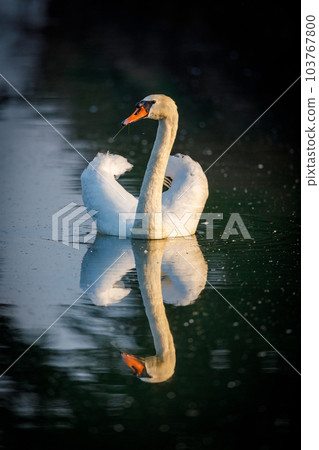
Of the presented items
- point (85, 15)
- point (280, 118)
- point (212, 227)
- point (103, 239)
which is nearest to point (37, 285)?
point (103, 239)

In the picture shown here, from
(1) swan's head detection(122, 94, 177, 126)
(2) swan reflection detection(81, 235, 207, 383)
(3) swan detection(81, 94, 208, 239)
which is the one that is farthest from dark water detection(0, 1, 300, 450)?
(1) swan's head detection(122, 94, 177, 126)

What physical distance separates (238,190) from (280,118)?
4649 millimetres

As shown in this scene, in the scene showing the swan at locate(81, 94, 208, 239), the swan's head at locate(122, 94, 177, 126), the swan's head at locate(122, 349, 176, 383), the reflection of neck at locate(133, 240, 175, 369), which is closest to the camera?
the swan's head at locate(122, 349, 176, 383)

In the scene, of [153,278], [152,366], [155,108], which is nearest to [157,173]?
[155,108]

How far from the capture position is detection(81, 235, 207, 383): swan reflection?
659 cm

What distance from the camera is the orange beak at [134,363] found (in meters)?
6.41

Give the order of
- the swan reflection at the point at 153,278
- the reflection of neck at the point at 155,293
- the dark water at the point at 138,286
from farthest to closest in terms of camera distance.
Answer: the reflection of neck at the point at 155,293, the swan reflection at the point at 153,278, the dark water at the point at 138,286

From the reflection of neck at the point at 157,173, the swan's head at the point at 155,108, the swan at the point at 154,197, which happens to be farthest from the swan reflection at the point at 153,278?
the swan's head at the point at 155,108

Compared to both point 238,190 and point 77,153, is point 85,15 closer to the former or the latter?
point 77,153

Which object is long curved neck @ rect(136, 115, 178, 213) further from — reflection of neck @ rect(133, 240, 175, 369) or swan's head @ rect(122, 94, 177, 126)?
reflection of neck @ rect(133, 240, 175, 369)

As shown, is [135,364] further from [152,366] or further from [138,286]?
[138,286]

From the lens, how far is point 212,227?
10.6 metres

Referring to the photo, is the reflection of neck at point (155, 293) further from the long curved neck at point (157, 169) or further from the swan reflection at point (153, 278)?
the long curved neck at point (157, 169)

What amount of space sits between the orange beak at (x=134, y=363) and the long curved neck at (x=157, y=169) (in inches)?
128
